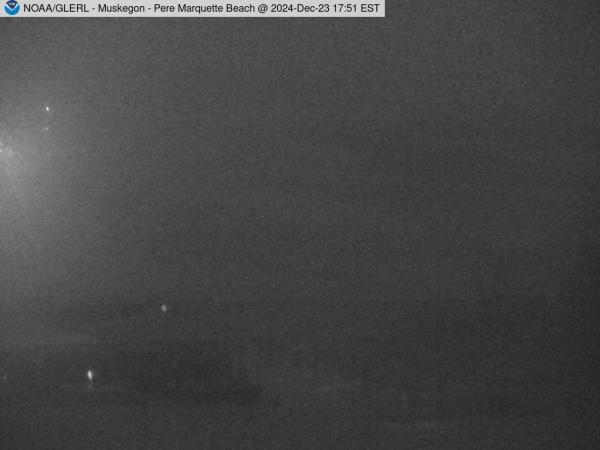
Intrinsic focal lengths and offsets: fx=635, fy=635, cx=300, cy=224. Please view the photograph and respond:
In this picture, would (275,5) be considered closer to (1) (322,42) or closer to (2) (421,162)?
(1) (322,42)

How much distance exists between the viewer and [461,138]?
1812 millimetres

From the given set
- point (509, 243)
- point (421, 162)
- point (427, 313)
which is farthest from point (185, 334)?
point (509, 243)

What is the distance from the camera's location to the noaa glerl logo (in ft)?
5.93

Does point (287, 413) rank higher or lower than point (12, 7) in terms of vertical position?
lower

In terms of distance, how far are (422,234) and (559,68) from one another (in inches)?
24.0

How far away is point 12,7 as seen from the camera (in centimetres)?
181

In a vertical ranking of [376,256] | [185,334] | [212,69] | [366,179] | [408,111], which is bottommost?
[185,334]

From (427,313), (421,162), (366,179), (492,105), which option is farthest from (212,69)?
(427,313)

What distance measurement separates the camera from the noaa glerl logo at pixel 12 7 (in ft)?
5.93

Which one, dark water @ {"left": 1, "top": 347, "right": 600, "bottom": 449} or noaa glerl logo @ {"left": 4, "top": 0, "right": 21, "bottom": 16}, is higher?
noaa glerl logo @ {"left": 4, "top": 0, "right": 21, "bottom": 16}

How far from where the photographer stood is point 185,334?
1.81 metres

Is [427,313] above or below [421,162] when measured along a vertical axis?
below

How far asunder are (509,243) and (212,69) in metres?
0.98

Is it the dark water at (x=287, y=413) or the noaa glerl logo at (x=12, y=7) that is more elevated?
the noaa glerl logo at (x=12, y=7)
